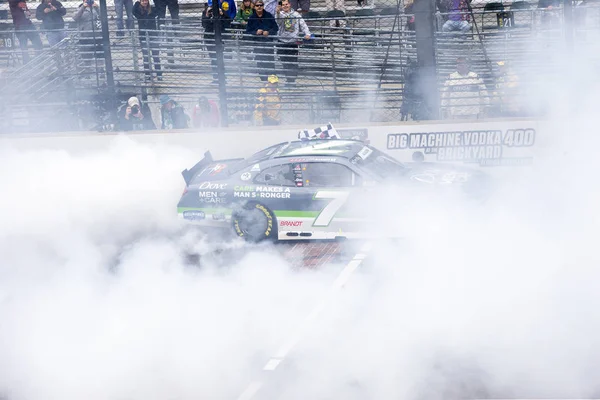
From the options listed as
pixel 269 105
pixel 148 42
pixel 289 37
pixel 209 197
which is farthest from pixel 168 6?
pixel 209 197

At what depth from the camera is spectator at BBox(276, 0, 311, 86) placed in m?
12.6

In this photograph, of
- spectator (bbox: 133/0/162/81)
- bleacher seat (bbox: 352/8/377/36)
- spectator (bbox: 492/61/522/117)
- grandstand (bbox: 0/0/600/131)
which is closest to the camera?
spectator (bbox: 492/61/522/117)

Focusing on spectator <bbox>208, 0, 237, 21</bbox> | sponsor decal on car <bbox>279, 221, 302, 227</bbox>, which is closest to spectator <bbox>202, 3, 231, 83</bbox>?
spectator <bbox>208, 0, 237, 21</bbox>

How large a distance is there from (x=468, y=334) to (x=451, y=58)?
20.8ft

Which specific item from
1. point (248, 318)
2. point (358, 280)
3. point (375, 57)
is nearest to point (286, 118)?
point (375, 57)

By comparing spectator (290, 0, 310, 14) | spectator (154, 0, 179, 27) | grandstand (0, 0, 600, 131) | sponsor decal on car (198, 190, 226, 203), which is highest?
spectator (154, 0, 179, 27)

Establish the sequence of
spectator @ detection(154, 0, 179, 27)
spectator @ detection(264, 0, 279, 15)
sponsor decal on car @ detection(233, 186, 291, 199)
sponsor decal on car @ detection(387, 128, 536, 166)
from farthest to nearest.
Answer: spectator @ detection(264, 0, 279, 15)
spectator @ detection(154, 0, 179, 27)
sponsor decal on car @ detection(387, 128, 536, 166)
sponsor decal on car @ detection(233, 186, 291, 199)

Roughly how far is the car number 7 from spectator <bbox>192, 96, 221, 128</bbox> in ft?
9.41

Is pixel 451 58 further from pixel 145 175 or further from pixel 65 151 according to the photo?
pixel 65 151

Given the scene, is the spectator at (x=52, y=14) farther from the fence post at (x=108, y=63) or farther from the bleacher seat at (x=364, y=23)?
the bleacher seat at (x=364, y=23)

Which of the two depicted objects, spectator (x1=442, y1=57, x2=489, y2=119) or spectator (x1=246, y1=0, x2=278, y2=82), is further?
spectator (x1=246, y1=0, x2=278, y2=82)

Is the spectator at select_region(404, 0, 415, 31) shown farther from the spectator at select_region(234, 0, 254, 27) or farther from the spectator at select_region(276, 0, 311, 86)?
the spectator at select_region(234, 0, 254, 27)

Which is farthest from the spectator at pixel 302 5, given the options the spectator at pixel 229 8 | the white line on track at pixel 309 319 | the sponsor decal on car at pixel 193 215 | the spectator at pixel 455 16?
the white line on track at pixel 309 319

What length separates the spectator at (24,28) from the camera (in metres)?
13.1
